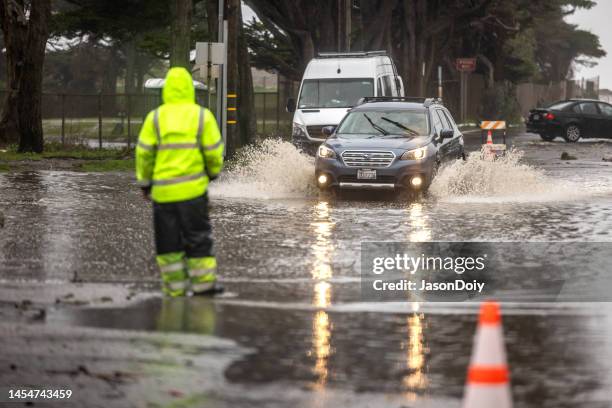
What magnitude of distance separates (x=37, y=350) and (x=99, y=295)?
2.29 m

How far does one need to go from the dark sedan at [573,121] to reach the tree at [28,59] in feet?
66.8

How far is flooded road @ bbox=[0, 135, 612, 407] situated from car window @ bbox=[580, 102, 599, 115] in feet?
77.2

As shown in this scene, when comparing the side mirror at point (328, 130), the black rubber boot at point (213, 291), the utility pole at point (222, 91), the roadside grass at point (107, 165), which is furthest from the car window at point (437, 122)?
→ the black rubber boot at point (213, 291)

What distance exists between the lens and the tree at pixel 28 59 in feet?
99.7

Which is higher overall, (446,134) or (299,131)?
(446,134)

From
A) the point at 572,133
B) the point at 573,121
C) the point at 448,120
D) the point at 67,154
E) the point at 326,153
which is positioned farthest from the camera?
the point at 573,121

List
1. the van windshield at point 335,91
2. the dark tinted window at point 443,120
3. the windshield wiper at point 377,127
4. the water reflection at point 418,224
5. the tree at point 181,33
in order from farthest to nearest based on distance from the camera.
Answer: the tree at point 181,33, the van windshield at point 335,91, the dark tinted window at point 443,120, the windshield wiper at point 377,127, the water reflection at point 418,224

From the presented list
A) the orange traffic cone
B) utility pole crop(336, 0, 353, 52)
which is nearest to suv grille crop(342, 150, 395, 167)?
the orange traffic cone

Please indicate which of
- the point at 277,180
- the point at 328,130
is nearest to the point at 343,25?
the point at 277,180

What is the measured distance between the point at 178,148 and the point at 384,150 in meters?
9.81

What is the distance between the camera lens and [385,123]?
21.3 metres

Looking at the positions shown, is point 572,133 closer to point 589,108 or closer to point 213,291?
point 589,108

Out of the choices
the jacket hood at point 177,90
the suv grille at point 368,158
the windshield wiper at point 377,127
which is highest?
the jacket hood at point 177,90

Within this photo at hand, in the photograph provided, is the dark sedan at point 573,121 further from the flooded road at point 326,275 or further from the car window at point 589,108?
the flooded road at point 326,275
